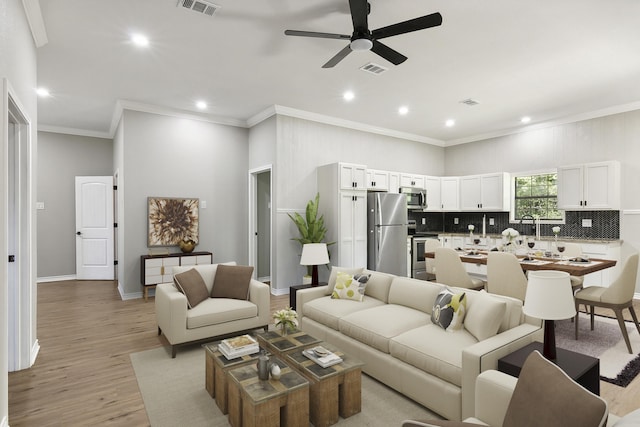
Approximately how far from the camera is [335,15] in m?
3.12

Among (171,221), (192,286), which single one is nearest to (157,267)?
(171,221)

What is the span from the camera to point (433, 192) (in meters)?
7.75

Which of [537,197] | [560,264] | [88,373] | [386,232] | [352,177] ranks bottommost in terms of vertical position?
[88,373]

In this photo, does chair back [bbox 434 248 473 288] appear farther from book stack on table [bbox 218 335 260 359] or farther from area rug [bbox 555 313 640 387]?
book stack on table [bbox 218 335 260 359]

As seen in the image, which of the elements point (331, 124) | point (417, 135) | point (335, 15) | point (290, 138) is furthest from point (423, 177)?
point (335, 15)

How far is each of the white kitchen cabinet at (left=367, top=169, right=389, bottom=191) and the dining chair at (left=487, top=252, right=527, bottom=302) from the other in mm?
2901

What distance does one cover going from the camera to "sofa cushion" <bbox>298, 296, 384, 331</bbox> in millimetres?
3250

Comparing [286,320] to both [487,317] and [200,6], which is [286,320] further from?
[200,6]

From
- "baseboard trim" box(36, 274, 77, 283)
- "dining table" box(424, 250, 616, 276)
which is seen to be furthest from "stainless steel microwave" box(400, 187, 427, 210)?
"baseboard trim" box(36, 274, 77, 283)

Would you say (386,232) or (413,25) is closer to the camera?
(413,25)

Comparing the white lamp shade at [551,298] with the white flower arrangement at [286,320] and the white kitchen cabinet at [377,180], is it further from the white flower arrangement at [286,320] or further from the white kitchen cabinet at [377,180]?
the white kitchen cabinet at [377,180]

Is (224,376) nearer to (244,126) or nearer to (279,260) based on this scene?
(279,260)

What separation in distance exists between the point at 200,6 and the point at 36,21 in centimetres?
151

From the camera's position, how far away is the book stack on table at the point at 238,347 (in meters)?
2.43
